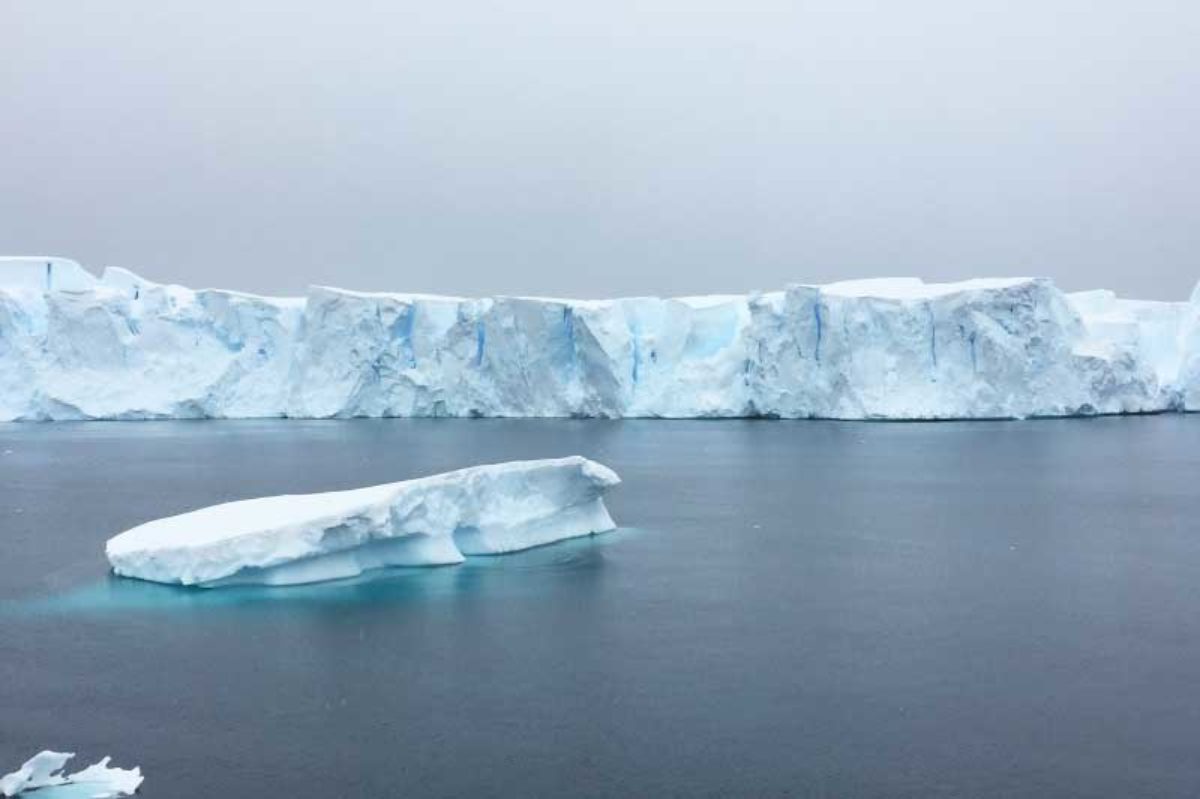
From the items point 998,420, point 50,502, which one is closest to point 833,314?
point 998,420

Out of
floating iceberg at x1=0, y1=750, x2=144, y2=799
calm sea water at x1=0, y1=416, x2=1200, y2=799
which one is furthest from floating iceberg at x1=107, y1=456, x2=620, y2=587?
floating iceberg at x1=0, y1=750, x2=144, y2=799

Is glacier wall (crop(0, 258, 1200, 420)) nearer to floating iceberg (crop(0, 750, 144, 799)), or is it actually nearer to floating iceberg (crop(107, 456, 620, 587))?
floating iceberg (crop(107, 456, 620, 587))

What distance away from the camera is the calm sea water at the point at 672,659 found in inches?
203

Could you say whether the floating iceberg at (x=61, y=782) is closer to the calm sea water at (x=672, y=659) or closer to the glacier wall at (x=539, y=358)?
the calm sea water at (x=672, y=659)

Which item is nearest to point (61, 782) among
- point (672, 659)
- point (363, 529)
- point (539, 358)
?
point (672, 659)

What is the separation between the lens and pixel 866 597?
8.66 meters

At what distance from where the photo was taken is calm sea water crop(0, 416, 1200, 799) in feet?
16.9

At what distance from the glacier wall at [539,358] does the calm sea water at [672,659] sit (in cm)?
1242

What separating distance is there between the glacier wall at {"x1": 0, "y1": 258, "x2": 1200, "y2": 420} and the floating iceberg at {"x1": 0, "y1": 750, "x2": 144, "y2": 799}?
887 inches

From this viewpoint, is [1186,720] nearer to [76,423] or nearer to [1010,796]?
[1010,796]

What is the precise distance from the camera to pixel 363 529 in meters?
8.95

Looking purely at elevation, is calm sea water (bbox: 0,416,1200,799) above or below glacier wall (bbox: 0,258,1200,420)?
below

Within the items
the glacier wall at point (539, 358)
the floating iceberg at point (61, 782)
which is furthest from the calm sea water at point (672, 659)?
the glacier wall at point (539, 358)

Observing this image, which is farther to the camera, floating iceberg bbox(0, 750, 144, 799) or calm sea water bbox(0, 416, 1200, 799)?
calm sea water bbox(0, 416, 1200, 799)
